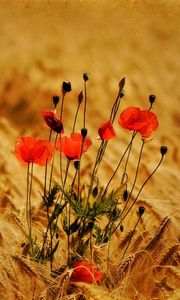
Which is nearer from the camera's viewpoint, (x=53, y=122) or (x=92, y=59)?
(x=53, y=122)

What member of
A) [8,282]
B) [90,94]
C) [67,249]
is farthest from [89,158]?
[8,282]

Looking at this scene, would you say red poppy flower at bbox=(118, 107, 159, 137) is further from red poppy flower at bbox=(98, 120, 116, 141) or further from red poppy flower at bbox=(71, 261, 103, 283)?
red poppy flower at bbox=(71, 261, 103, 283)

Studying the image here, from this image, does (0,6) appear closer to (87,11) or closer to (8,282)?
(87,11)

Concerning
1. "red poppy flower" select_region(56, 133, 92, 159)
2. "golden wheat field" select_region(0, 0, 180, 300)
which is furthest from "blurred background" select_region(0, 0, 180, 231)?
"red poppy flower" select_region(56, 133, 92, 159)

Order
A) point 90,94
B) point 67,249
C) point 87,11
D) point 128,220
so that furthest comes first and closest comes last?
1. point 87,11
2. point 90,94
3. point 128,220
4. point 67,249

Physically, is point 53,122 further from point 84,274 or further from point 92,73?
point 92,73

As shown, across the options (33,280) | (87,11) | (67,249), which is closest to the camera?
(33,280)

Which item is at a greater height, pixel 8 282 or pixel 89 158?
pixel 89 158

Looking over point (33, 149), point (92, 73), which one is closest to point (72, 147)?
point (33, 149)
